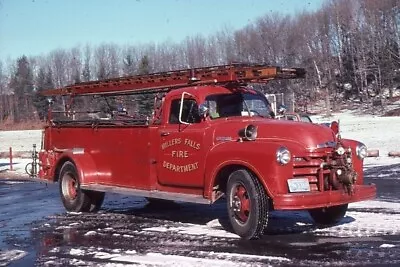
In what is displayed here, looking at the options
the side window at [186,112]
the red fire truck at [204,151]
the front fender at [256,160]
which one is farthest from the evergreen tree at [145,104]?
the front fender at [256,160]

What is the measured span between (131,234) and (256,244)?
216 cm

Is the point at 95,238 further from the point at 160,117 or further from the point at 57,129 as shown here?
the point at 57,129

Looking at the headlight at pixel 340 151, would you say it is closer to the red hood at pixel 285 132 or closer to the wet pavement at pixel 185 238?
the red hood at pixel 285 132

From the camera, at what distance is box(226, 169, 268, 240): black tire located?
8.70 metres

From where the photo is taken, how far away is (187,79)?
11.0m

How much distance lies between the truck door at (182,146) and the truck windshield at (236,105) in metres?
0.27

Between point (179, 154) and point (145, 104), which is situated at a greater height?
point (145, 104)

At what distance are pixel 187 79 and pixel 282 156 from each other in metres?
3.05

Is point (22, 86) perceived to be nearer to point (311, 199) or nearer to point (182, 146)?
point (182, 146)

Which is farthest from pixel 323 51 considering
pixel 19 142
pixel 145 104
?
pixel 145 104

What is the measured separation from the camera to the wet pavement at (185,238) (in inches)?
309

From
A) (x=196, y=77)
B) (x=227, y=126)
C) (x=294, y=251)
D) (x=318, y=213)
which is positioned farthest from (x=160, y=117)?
(x=294, y=251)

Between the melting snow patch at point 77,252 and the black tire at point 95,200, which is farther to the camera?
the black tire at point 95,200

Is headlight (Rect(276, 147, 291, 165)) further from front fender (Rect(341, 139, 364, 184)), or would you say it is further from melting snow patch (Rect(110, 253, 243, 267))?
melting snow patch (Rect(110, 253, 243, 267))
